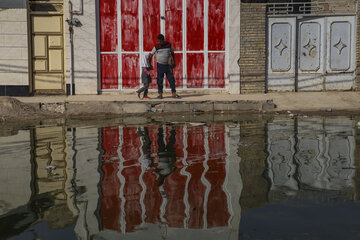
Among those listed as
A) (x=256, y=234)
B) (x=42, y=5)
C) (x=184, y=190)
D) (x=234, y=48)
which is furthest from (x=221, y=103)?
(x=256, y=234)

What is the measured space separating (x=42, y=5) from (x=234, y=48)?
575cm

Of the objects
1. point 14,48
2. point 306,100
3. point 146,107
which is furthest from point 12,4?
point 306,100

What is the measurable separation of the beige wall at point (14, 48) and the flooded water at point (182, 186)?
23.3ft

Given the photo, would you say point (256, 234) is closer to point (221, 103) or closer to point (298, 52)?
point (221, 103)

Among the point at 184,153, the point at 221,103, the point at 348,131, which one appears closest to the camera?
the point at 184,153

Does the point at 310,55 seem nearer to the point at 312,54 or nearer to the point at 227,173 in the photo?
the point at 312,54

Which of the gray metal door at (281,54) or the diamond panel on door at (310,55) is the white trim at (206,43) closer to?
the gray metal door at (281,54)

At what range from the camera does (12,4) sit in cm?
1423

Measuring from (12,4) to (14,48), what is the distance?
1226mm

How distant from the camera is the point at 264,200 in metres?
3.97

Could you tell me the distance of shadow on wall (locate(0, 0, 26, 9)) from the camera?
46.5ft

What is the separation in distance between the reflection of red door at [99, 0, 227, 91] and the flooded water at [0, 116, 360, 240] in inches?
275

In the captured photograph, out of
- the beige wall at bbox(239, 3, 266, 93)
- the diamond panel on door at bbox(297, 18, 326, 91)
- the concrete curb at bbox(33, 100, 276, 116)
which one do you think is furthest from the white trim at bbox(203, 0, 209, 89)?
the concrete curb at bbox(33, 100, 276, 116)

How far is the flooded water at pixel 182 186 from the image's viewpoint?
11.0ft
